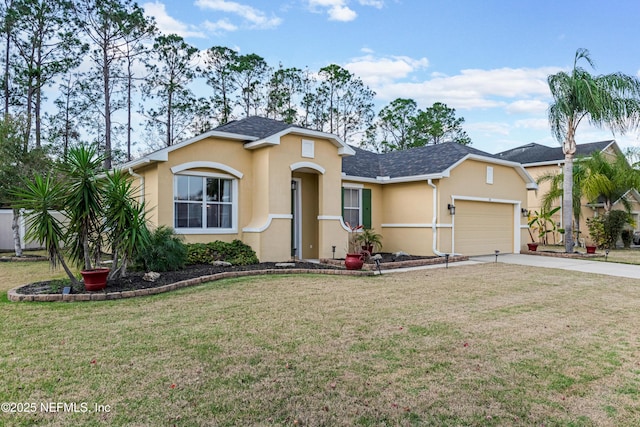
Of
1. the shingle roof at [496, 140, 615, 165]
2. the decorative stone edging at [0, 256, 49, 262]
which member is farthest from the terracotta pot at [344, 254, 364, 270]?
the shingle roof at [496, 140, 615, 165]

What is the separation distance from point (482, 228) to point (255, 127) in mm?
9903

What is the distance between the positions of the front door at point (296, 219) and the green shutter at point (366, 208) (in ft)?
9.30

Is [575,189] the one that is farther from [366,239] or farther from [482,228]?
[366,239]

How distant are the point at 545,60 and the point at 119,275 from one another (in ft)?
64.0

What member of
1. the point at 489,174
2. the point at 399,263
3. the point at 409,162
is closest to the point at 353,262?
the point at 399,263

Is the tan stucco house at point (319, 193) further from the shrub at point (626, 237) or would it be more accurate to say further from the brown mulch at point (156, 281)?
the shrub at point (626, 237)

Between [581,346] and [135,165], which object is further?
[135,165]

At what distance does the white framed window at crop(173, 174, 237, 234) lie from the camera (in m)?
11.6

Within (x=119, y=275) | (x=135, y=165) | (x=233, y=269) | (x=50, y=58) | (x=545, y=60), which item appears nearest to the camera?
(x=119, y=275)

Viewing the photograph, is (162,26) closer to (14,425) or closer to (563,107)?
(563,107)

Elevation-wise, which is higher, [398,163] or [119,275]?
[398,163]

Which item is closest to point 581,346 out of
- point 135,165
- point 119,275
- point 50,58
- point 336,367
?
point 336,367

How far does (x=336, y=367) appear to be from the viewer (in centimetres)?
416

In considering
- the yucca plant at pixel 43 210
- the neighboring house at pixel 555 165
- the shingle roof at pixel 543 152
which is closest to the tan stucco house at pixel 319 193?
the yucca plant at pixel 43 210
